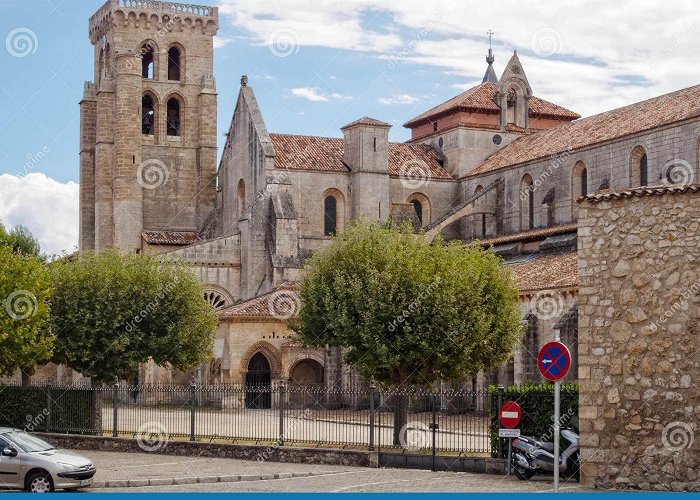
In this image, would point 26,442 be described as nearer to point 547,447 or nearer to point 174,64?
point 547,447

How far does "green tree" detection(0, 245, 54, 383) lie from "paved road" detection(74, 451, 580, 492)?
579cm

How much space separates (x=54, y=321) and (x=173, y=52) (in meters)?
30.2

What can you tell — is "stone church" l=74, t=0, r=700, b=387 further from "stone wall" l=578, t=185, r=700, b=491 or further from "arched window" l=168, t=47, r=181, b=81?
"stone wall" l=578, t=185, r=700, b=491

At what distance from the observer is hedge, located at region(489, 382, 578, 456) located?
25875mm

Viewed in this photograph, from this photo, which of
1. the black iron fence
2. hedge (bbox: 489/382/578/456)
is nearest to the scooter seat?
hedge (bbox: 489/382/578/456)

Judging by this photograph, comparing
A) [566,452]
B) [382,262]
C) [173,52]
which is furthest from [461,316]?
[173,52]

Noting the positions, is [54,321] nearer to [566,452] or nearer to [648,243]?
[566,452]

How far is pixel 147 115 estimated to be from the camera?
228ft

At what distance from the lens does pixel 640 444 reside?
65.3ft

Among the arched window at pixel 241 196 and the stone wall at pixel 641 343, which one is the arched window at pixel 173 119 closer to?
the arched window at pixel 241 196

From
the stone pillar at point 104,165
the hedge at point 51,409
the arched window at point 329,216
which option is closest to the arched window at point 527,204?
the arched window at point 329,216

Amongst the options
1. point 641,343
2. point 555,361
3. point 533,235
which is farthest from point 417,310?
point 533,235

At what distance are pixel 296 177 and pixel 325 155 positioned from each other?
2.43 m

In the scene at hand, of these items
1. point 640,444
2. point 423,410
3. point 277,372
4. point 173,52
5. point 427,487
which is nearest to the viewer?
point 640,444
